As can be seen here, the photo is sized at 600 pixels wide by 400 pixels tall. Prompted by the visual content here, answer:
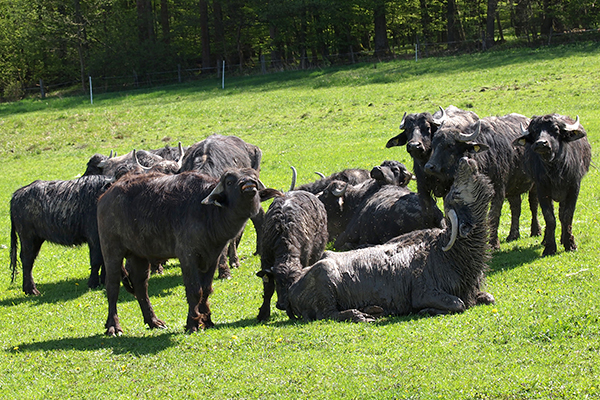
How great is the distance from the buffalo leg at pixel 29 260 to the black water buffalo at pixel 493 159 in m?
8.28

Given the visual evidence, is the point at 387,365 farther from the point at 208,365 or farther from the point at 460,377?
the point at 208,365

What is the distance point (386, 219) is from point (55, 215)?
7.01 metres

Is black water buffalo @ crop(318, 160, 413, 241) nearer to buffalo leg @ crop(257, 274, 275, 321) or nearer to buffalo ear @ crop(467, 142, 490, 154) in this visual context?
buffalo ear @ crop(467, 142, 490, 154)

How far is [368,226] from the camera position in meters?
12.5

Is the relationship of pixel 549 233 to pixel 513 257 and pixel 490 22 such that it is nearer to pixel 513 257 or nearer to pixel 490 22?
pixel 513 257

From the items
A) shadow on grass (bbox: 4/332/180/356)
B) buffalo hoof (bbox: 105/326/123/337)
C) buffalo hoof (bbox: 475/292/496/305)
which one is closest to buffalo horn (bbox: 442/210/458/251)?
buffalo hoof (bbox: 475/292/496/305)

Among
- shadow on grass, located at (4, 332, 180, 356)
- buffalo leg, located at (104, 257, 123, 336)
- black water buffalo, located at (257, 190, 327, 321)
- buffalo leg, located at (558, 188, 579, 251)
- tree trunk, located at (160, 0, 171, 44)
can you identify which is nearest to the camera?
shadow on grass, located at (4, 332, 180, 356)

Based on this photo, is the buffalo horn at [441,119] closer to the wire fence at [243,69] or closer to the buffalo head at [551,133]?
the buffalo head at [551,133]

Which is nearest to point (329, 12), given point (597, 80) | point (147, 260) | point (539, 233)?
point (597, 80)

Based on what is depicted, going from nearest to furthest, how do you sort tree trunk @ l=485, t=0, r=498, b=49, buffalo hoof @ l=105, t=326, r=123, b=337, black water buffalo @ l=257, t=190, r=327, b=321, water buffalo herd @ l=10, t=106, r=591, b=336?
water buffalo herd @ l=10, t=106, r=591, b=336 < black water buffalo @ l=257, t=190, r=327, b=321 < buffalo hoof @ l=105, t=326, r=123, b=337 < tree trunk @ l=485, t=0, r=498, b=49

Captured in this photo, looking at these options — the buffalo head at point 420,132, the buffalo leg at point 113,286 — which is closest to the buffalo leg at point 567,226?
the buffalo head at point 420,132

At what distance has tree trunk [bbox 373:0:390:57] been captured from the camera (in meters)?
53.6

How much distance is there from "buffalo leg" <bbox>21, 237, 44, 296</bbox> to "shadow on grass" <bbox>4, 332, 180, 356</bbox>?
4620mm

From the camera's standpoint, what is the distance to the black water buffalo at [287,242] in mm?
9695
